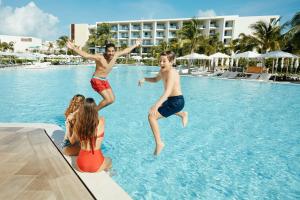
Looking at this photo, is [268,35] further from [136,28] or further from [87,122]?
[136,28]

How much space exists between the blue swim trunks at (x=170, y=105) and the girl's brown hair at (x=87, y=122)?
126 centimetres

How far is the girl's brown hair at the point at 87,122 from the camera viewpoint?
3.76 m

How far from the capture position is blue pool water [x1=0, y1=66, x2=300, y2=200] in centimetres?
500

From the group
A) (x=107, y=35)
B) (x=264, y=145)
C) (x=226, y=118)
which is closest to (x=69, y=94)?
(x=226, y=118)

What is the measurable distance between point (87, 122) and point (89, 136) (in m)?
0.20

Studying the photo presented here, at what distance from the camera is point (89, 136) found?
12.4ft

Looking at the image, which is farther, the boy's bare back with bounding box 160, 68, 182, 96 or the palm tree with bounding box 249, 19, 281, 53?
the palm tree with bounding box 249, 19, 281, 53

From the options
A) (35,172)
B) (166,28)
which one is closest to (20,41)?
(166,28)

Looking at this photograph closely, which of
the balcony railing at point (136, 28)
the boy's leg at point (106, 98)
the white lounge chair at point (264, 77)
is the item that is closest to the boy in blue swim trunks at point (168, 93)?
the boy's leg at point (106, 98)

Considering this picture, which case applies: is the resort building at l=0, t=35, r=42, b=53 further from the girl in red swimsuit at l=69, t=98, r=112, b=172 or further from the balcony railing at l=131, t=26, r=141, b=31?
the girl in red swimsuit at l=69, t=98, r=112, b=172

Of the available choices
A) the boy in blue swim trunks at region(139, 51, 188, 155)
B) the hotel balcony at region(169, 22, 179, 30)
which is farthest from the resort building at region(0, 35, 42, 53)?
the boy in blue swim trunks at region(139, 51, 188, 155)

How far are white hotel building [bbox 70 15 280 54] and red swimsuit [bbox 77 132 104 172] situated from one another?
68.7m

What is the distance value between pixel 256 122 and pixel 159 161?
225 inches

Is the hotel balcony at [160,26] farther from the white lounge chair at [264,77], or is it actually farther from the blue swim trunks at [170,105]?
the blue swim trunks at [170,105]
